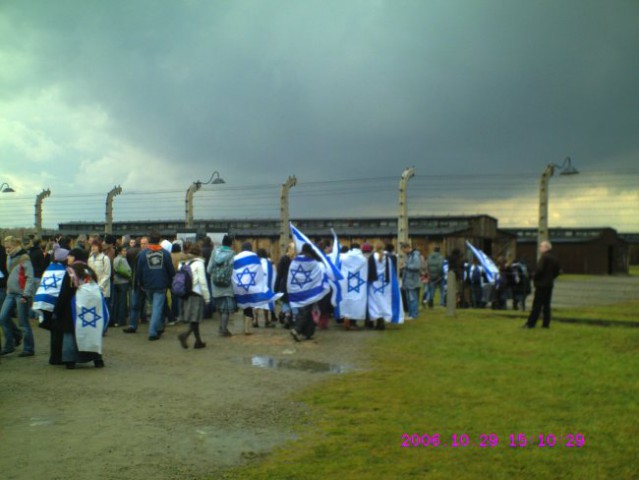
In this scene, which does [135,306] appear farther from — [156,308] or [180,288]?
[180,288]

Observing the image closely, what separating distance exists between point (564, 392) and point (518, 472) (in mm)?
3295

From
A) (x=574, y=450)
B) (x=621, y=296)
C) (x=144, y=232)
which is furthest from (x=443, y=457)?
(x=144, y=232)

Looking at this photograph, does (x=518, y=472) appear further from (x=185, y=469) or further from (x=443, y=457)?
(x=185, y=469)

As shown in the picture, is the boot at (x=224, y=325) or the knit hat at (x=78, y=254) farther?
the boot at (x=224, y=325)

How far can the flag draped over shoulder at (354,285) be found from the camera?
49.8 ft

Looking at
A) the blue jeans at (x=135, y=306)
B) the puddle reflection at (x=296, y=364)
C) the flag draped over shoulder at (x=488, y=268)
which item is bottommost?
the puddle reflection at (x=296, y=364)

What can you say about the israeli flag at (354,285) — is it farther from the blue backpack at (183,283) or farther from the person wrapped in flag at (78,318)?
the person wrapped in flag at (78,318)

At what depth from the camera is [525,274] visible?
2033 centimetres

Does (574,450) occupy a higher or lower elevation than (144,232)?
lower

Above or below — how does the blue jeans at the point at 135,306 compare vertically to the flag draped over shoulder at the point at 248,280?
below

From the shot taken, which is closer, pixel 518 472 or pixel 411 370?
pixel 518 472

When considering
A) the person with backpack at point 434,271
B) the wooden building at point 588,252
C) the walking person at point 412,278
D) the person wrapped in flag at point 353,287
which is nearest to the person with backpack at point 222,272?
the person wrapped in flag at point 353,287

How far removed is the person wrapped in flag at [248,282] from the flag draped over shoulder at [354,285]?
1769 mm

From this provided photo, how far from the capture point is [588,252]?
51031 millimetres
